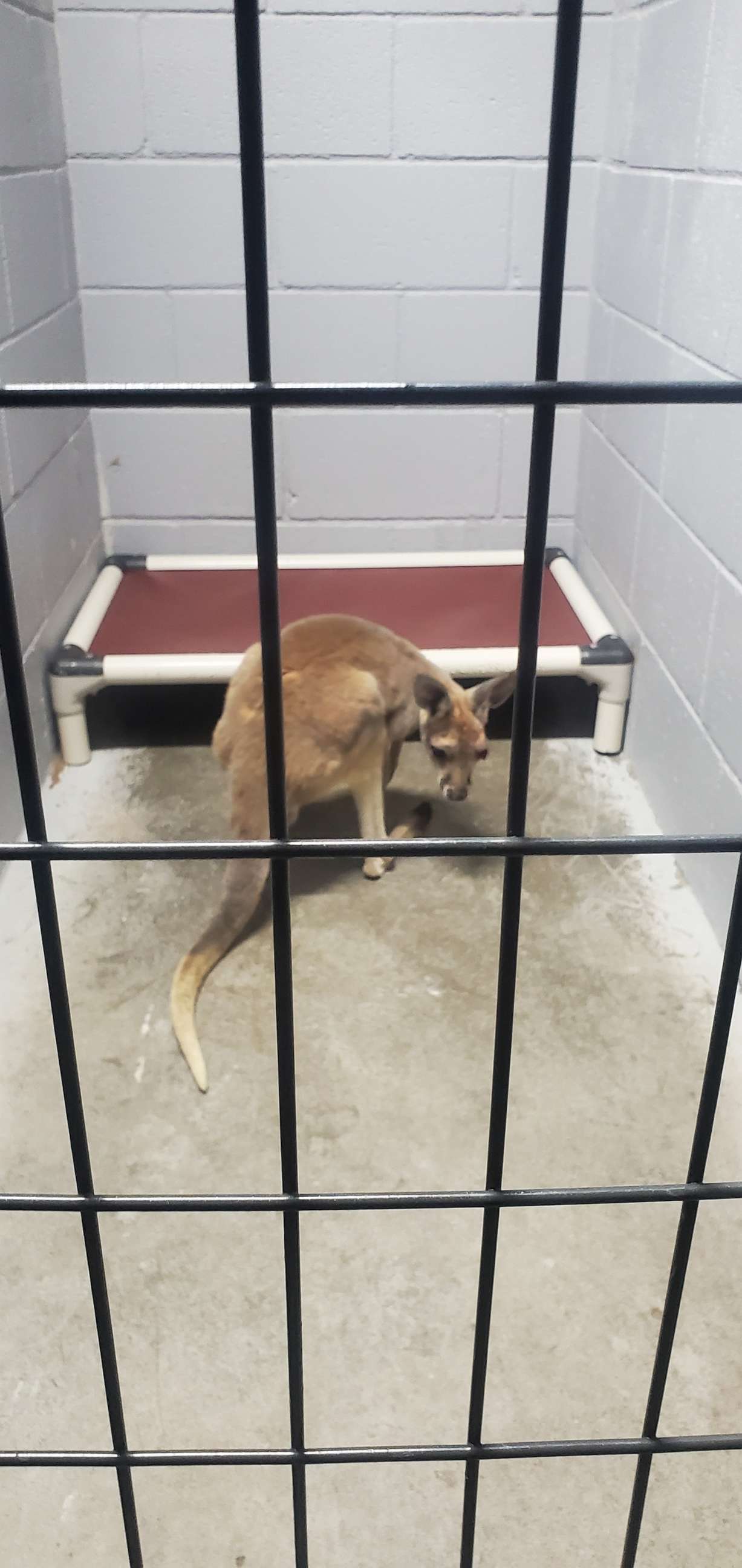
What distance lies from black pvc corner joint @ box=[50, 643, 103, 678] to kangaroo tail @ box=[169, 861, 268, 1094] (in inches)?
28.2

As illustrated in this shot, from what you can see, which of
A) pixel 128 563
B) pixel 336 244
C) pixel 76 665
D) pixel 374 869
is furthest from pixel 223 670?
pixel 336 244

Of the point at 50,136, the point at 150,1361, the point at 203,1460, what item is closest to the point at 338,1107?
the point at 150,1361

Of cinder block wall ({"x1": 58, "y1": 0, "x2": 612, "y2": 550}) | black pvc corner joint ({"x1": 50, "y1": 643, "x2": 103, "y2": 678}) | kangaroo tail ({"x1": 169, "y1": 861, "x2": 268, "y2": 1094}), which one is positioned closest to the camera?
kangaroo tail ({"x1": 169, "y1": 861, "x2": 268, "y2": 1094})

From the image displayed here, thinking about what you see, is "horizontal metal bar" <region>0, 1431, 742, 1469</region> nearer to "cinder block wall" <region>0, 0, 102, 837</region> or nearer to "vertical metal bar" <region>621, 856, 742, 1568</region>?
"vertical metal bar" <region>621, 856, 742, 1568</region>

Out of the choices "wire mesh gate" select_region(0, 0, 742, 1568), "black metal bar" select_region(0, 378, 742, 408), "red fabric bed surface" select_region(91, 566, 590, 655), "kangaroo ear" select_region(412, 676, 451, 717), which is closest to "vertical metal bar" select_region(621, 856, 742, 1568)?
"wire mesh gate" select_region(0, 0, 742, 1568)

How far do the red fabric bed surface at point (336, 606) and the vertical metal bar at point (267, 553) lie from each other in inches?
70.7

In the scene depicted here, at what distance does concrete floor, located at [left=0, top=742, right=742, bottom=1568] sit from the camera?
42.4 inches

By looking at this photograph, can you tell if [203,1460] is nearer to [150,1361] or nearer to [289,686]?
[150,1361]

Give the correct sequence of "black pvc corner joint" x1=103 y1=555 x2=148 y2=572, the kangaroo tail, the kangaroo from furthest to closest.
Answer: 1. "black pvc corner joint" x1=103 y1=555 x2=148 y2=572
2. the kangaroo
3. the kangaroo tail

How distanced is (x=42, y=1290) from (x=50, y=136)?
227 cm

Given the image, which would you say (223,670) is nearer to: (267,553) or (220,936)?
(220,936)

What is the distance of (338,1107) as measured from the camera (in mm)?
1514

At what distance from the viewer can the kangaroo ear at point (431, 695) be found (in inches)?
69.4

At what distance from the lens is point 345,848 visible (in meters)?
0.57
